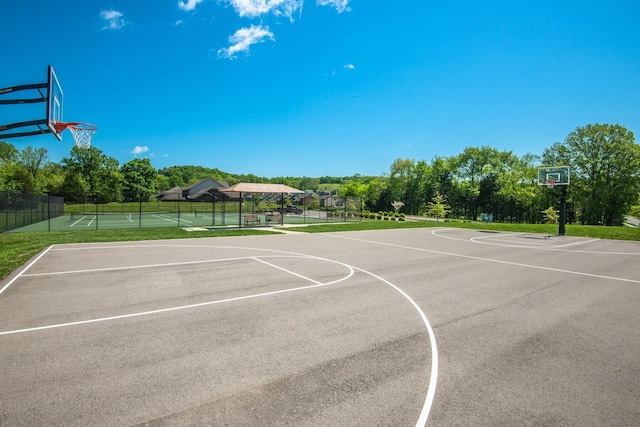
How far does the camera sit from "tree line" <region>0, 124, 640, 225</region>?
144 ft

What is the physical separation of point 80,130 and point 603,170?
5810 centimetres

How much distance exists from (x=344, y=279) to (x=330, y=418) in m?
6.38

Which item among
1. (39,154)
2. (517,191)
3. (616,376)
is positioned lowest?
(616,376)

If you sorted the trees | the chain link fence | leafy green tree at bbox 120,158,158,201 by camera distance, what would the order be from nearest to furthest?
the chain link fence < the trees < leafy green tree at bbox 120,158,158,201

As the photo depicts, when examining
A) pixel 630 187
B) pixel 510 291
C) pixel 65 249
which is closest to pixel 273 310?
pixel 510 291

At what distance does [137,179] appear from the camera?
73.5m

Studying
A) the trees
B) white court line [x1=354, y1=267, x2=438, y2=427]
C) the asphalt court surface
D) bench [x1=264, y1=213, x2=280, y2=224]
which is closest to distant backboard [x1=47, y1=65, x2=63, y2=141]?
the asphalt court surface

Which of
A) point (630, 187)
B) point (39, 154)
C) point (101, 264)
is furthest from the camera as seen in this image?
point (39, 154)

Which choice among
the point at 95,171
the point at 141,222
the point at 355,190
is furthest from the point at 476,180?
the point at 95,171

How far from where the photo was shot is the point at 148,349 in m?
4.98

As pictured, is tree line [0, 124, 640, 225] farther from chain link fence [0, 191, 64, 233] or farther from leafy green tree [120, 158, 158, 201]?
chain link fence [0, 191, 64, 233]

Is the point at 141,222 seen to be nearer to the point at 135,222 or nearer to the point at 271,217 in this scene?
the point at 135,222

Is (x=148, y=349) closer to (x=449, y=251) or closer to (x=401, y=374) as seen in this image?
(x=401, y=374)

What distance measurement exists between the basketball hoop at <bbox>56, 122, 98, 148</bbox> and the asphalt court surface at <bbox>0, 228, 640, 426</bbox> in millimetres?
6007
